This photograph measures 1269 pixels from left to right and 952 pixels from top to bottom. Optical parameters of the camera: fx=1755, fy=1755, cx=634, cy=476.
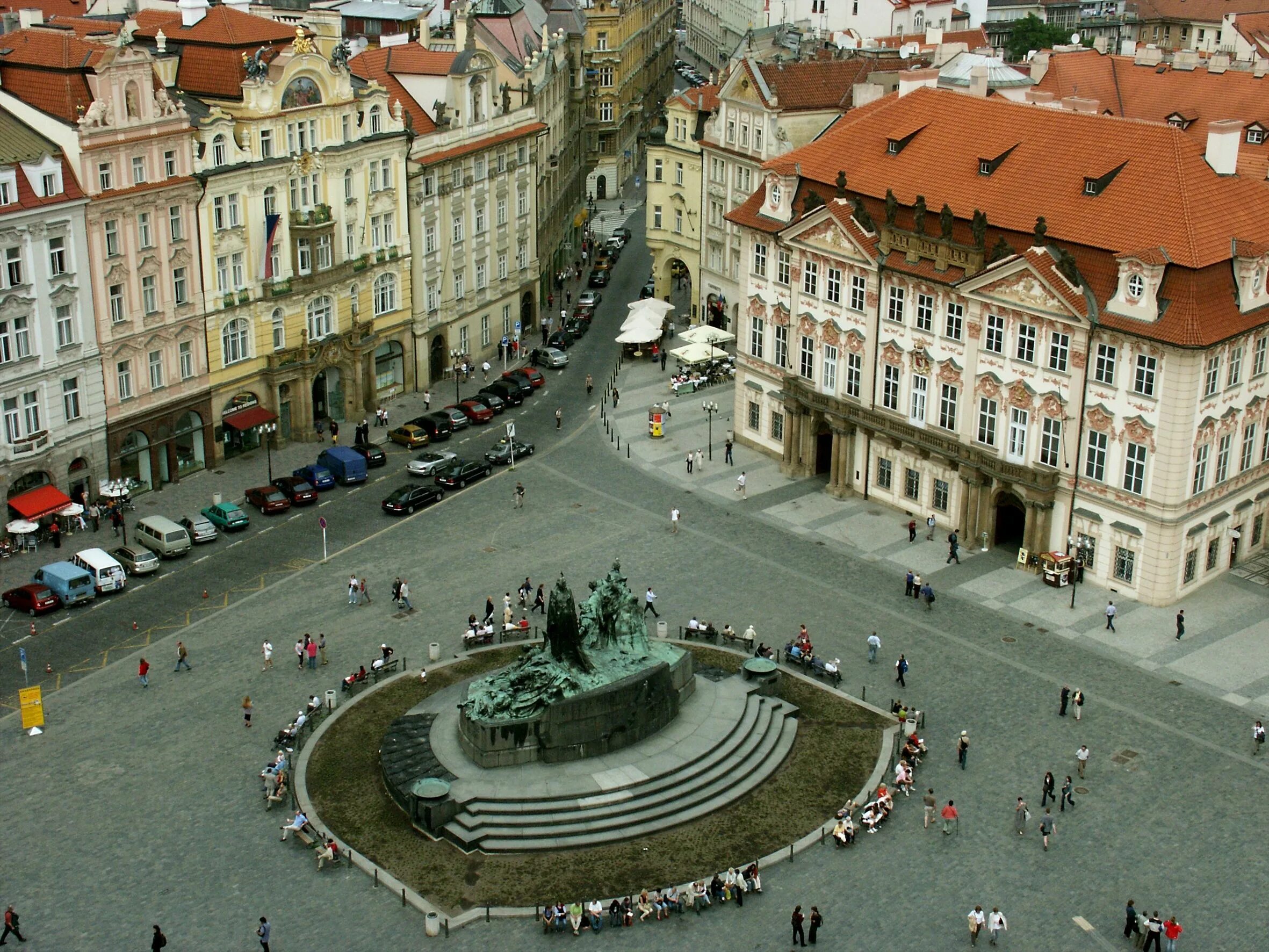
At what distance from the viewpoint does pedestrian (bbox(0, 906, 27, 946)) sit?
201ft

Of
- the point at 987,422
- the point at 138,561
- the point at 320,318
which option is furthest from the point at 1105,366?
the point at 320,318

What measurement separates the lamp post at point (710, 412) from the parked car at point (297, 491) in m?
24.7

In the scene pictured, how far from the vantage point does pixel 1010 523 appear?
9694 centimetres

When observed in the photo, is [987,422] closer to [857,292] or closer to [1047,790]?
[857,292]

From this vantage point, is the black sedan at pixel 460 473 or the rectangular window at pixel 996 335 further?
the black sedan at pixel 460 473

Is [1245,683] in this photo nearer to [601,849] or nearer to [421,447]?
[601,849]

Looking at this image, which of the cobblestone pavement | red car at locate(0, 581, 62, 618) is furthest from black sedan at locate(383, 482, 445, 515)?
red car at locate(0, 581, 62, 618)

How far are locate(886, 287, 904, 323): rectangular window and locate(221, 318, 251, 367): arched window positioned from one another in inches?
1549

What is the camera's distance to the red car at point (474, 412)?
11688 centimetres

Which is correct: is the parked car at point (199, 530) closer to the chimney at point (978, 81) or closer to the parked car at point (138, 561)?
the parked car at point (138, 561)

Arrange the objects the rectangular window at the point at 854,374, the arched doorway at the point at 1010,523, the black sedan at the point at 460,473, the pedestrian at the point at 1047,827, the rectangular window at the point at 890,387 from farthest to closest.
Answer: the black sedan at the point at 460,473 < the rectangular window at the point at 854,374 < the rectangular window at the point at 890,387 < the arched doorway at the point at 1010,523 < the pedestrian at the point at 1047,827

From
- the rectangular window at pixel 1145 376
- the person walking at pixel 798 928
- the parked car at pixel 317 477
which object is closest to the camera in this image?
the person walking at pixel 798 928

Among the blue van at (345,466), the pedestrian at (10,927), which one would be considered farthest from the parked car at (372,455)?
the pedestrian at (10,927)

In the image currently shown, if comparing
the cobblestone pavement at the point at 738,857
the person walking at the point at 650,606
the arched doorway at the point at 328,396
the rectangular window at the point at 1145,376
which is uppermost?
the rectangular window at the point at 1145,376
